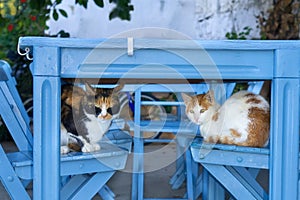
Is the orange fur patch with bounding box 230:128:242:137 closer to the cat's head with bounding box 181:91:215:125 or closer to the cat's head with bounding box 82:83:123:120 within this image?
the cat's head with bounding box 181:91:215:125

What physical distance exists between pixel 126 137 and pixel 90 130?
412 mm

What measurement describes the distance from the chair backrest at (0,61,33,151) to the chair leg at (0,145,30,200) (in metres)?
0.29

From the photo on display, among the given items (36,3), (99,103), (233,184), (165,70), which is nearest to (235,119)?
(233,184)

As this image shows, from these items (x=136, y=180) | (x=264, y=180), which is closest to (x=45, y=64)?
(x=136, y=180)

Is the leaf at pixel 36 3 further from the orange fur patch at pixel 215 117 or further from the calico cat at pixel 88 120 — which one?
the orange fur patch at pixel 215 117

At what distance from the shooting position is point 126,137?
7.43 feet

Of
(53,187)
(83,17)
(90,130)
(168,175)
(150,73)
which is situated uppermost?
(83,17)

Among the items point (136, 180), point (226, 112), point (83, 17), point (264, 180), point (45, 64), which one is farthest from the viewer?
point (83, 17)

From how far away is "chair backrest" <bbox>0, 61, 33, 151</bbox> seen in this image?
6.45 feet

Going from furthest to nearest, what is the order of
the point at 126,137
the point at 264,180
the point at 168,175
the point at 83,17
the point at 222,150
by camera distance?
1. the point at 83,17
2. the point at 168,175
3. the point at 264,180
4. the point at 126,137
5. the point at 222,150

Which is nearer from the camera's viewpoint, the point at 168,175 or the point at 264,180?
the point at 264,180

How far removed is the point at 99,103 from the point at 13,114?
0.43m

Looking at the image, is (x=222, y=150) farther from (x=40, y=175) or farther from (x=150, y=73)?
(x=40, y=175)

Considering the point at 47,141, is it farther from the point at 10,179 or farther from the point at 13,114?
the point at 13,114
